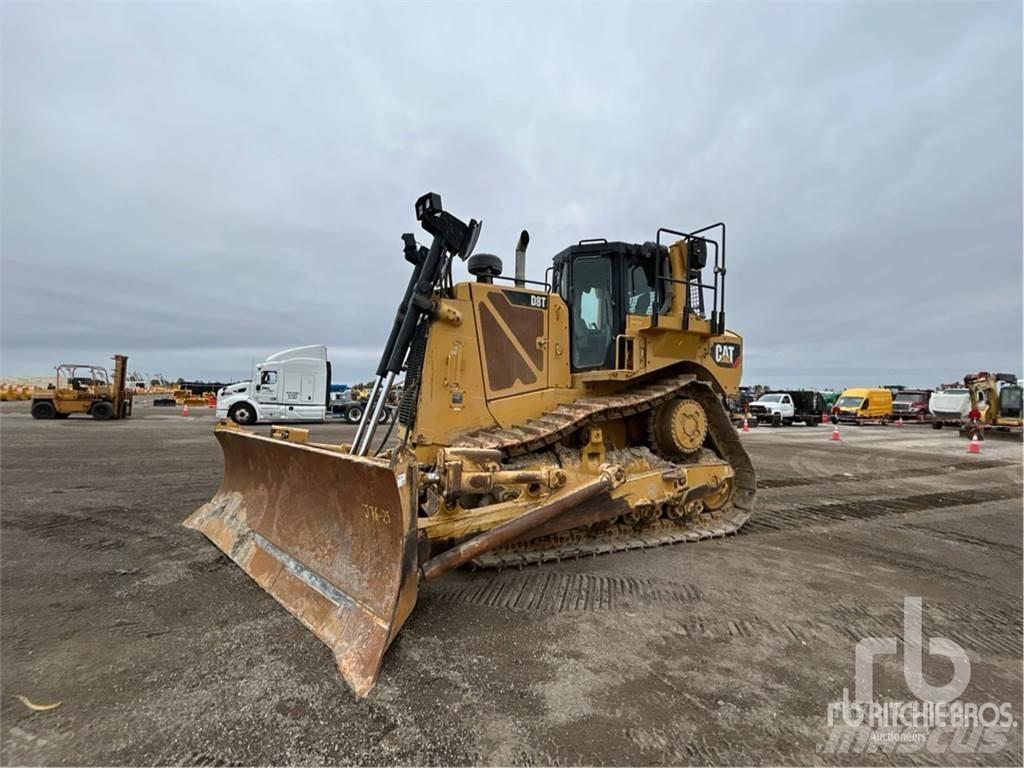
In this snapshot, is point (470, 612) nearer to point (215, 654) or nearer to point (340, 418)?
point (215, 654)

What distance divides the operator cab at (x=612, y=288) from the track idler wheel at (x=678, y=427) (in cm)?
81

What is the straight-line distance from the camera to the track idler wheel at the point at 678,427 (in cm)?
A: 518

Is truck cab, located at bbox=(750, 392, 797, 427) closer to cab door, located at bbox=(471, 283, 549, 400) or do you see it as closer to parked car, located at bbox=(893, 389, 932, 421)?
parked car, located at bbox=(893, 389, 932, 421)

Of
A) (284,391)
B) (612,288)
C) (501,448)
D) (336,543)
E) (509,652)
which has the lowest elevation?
(509,652)

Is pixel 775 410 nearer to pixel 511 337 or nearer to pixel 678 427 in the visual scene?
pixel 678 427

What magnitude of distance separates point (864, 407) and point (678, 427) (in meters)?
29.6

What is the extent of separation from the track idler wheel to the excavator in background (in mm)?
22513

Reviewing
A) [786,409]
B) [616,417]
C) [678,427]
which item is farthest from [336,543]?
[786,409]

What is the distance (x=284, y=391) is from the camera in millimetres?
20578

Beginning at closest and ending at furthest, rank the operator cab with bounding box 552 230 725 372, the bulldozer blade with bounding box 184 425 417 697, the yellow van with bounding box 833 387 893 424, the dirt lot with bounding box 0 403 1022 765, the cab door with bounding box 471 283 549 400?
1. the dirt lot with bounding box 0 403 1022 765
2. the bulldozer blade with bounding box 184 425 417 697
3. the cab door with bounding box 471 283 549 400
4. the operator cab with bounding box 552 230 725 372
5. the yellow van with bounding box 833 387 893 424

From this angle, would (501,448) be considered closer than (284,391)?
Yes

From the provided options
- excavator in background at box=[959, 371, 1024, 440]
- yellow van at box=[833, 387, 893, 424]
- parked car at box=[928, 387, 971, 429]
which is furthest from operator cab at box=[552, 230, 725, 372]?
yellow van at box=[833, 387, 893, 424]

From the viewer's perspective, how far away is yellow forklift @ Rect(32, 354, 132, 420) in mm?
20562

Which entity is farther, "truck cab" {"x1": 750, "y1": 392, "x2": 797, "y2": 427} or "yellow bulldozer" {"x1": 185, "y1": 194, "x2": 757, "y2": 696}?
"truck cab" {"x1": 750, "y1": 392, "x2": 797, "y2": 427}
